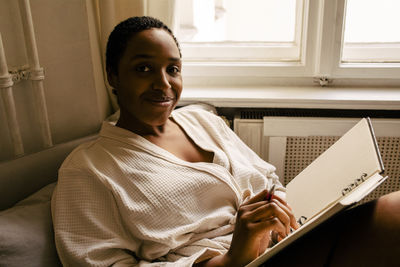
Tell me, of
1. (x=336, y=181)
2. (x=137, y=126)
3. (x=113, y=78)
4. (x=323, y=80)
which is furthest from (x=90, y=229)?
(x=323, y=80)

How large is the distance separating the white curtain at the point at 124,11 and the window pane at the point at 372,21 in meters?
0.81

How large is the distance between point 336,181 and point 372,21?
3.85ft

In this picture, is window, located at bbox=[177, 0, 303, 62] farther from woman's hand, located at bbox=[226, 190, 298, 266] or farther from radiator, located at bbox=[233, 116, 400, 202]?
woman's hand, located at bbox=[226, 190, 298, 266]

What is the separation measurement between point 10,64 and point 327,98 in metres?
1.16

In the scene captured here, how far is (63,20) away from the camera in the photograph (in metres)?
1.21

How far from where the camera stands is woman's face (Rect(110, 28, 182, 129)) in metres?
0.98

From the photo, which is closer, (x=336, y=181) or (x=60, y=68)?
(x=336, y=181)

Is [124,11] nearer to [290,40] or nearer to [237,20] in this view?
[237,20]

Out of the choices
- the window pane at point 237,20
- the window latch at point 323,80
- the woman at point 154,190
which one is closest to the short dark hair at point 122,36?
the woman at point 154,190

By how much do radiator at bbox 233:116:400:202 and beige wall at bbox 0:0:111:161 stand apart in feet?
1.98

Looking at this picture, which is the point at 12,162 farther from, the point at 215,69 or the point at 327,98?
the point at 327,98

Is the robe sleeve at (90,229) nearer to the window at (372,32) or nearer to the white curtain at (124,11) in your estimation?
the white curtain at (124,11)

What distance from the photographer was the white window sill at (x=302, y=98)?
148cm

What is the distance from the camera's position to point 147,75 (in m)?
0.98
